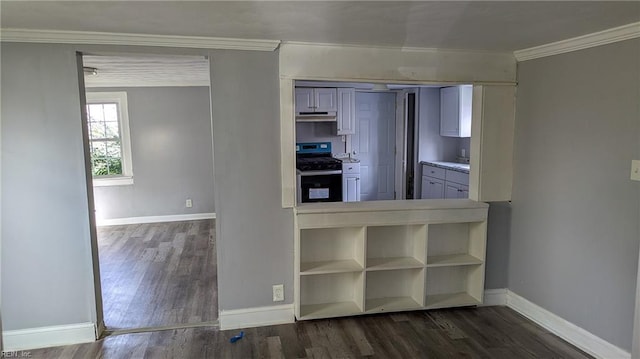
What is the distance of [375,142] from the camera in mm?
6379

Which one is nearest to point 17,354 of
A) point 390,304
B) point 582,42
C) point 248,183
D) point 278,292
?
point 278,292

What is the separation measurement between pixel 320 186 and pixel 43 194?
3474 mm

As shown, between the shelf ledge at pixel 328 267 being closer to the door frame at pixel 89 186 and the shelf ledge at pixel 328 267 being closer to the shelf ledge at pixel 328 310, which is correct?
the shelf ledge at pixel 328 310

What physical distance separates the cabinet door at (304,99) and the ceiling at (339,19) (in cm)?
303

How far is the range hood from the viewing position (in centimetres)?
584

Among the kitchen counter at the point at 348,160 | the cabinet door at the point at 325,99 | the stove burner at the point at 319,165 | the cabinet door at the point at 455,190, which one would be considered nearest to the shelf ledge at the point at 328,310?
the cabinet door at the point at 455,190

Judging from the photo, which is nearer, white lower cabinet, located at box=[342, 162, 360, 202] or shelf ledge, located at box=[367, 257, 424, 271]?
shelf ledge, located at box=[367, 257, 424, 271]

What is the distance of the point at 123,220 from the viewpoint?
6.36 meters

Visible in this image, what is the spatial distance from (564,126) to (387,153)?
3.63 metres

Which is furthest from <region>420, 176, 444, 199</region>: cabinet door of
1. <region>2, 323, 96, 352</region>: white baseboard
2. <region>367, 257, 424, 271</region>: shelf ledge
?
<region>2, 323, 96, 352</region>: white baseboard

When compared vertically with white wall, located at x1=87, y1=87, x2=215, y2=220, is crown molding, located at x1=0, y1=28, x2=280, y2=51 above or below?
above

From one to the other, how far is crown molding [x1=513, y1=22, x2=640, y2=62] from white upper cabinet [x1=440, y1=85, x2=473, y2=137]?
7.45 ft

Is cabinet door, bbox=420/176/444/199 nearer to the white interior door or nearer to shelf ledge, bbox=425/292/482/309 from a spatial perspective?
→ the white interior door

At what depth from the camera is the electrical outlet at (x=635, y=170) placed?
238cm
